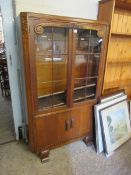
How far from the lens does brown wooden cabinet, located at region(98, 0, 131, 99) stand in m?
1.70

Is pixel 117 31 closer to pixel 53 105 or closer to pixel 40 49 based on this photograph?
pixel 40 49

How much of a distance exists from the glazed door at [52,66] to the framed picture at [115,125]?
58 centimetres

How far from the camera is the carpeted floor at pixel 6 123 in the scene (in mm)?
2064

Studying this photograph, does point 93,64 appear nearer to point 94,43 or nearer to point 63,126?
point 94,43

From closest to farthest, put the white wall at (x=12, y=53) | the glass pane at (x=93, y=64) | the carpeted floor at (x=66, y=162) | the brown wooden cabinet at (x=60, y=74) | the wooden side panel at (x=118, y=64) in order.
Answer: the brown wooden cabinet at (x=60, y=74) < the white wall at (x=12, y=53) < the carpeted floor at (x=66, y=162) < the glass pane at (x=93, y=64) < the wooden side panel at (x=118, y=64)

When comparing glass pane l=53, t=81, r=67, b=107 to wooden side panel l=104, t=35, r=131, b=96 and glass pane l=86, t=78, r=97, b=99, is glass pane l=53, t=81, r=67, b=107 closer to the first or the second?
glass pane l=86, t=78, r=97, b=99

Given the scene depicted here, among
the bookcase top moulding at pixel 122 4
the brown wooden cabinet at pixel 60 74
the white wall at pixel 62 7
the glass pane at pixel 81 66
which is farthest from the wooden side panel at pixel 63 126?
the bookcase top moulding at pixel 122 4

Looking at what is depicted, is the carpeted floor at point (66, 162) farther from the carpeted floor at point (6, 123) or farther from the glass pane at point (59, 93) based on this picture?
the glass pane at point (59, 93)

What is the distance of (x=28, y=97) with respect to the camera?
55.6 inches

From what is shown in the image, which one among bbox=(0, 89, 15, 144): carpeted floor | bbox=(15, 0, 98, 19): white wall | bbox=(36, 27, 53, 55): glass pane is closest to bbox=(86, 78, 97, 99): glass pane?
bbox=(36, 27, 53, 55): glass pane

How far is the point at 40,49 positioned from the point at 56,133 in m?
0.96

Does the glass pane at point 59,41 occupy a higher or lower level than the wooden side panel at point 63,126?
higher

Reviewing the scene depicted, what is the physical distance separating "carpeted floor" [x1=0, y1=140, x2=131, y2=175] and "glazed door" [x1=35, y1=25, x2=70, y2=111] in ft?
2.16

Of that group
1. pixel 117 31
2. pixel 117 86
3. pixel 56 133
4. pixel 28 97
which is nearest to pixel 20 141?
pixel 56 133
